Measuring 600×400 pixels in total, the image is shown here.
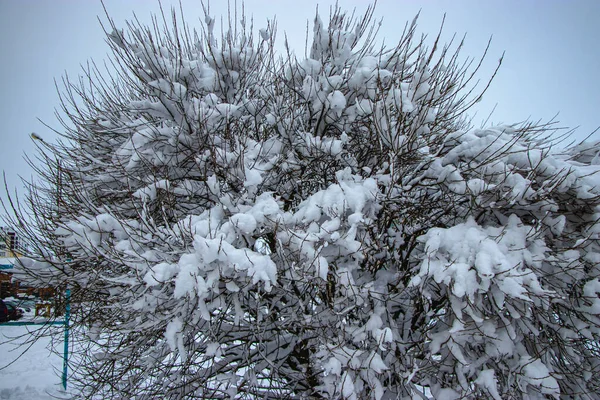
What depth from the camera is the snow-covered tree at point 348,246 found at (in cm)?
278

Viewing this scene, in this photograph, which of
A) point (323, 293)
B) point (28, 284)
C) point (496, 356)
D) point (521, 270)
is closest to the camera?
point (521, 270)

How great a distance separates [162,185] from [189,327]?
1285 mm

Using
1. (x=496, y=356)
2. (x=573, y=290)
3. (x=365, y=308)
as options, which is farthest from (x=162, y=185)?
(x=573, y=290)

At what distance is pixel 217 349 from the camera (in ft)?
9.71

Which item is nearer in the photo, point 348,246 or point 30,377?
point 348,246

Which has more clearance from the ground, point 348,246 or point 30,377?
point 348,246

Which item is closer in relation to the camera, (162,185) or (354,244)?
(354,244)

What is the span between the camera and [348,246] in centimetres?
282

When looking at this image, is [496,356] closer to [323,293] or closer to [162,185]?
[323,293]

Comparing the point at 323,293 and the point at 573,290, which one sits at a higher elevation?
the point at 323,293

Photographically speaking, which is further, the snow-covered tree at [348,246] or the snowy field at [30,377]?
the snowy field at [30,377]

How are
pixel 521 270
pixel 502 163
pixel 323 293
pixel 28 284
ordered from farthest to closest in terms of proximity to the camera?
1. pixel 28 284
2. pixel 323 293
3. pixel 502 163
4. pixel 521 270

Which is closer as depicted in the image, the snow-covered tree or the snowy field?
the snow-covered tree

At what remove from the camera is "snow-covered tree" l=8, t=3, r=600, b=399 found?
278 cm
